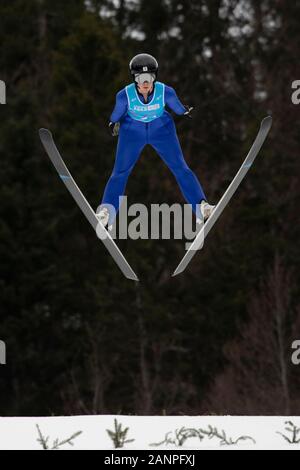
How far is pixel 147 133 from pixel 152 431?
104 inches

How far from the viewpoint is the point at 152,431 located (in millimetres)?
9711

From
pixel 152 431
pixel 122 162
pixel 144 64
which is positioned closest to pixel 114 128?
pixel 122 162

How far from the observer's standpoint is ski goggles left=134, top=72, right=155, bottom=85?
9.52 metres

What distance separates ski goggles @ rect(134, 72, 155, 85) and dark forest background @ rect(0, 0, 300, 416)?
23.2 meters

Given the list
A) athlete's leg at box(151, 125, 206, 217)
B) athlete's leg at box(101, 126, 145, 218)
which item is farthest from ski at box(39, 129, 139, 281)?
athlete's leg at box(151, 125, 206, 217)

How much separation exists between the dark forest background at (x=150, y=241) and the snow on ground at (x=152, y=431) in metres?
23.0

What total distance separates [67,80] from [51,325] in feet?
27.8

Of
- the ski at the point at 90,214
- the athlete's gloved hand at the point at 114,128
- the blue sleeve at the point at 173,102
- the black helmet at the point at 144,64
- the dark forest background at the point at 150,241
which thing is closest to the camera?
the black helmet at the point at 144,64

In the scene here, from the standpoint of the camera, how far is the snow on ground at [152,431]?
918 cm

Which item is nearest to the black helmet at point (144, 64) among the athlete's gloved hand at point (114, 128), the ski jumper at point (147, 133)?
the ski jumper at point (147, 133)

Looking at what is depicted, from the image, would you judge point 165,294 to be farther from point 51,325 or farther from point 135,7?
point 135,7

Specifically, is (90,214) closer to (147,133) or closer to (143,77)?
(147,133)

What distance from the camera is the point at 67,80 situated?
34.9 metres

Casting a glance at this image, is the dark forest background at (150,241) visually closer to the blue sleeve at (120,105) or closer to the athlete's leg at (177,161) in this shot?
the athlete's leg at (177,161)
